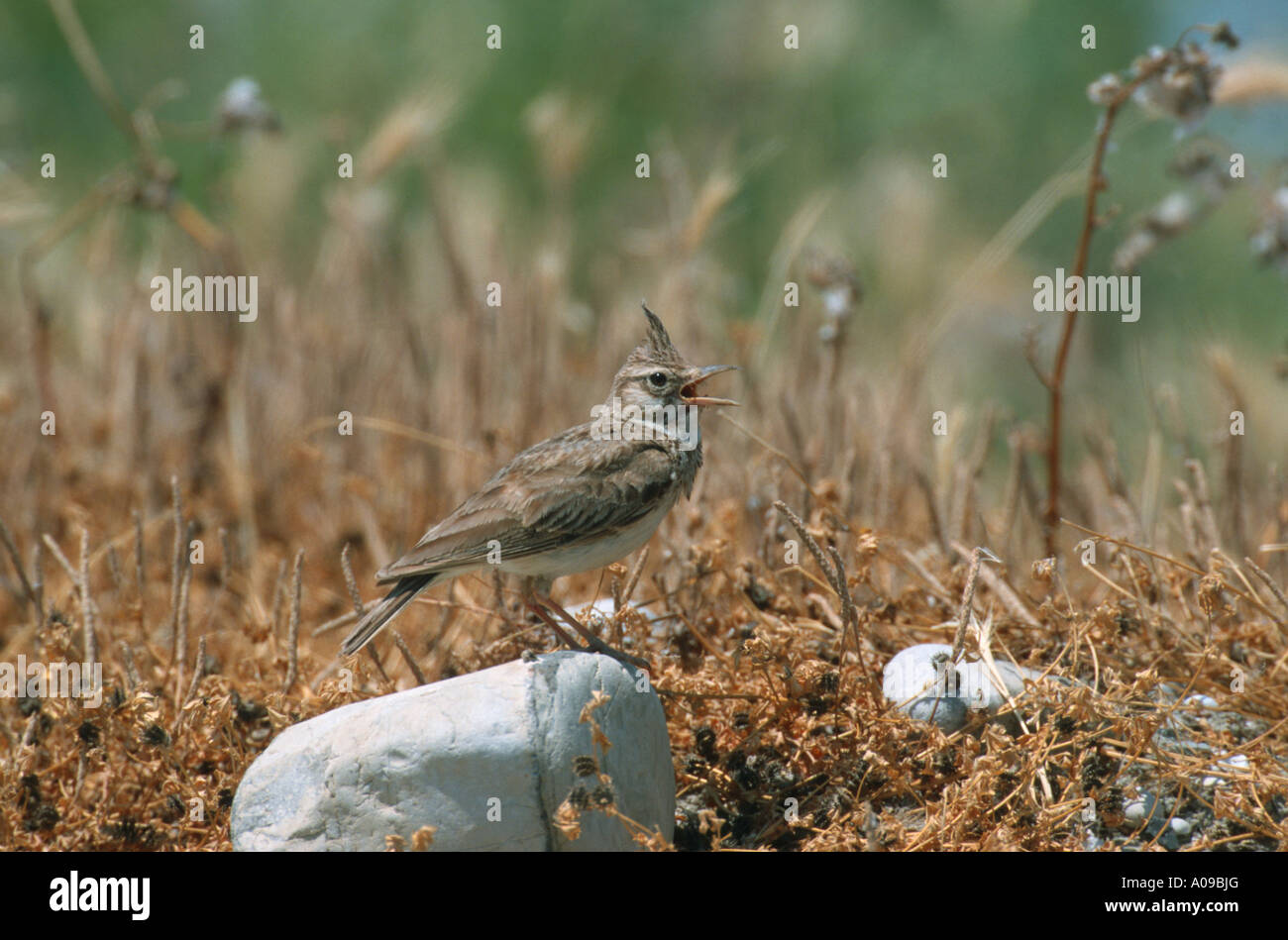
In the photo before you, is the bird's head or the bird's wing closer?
the bird's wing

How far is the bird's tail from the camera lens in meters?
3.73

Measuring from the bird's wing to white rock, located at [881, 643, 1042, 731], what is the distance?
3.00 ft

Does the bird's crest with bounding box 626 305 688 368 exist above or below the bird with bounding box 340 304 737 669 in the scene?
above

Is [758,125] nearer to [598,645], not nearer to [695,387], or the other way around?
[695,387]

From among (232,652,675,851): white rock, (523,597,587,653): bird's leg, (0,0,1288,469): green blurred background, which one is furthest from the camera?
(0,0,1288,469): green blurred background

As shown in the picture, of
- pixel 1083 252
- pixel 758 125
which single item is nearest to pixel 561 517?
pixel 1083 252

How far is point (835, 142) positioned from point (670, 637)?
8.10m

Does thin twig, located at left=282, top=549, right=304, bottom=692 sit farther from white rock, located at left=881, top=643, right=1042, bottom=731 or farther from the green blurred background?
the green blurred background

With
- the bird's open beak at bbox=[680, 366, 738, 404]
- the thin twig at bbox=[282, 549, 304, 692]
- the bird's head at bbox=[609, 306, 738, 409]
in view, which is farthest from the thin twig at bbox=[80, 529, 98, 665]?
the bird's open beak at bbox=[680, 366, 738, 404]

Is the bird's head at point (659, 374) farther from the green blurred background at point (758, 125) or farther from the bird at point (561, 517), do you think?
the green blurred background at point (758, 125)

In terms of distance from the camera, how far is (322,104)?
12.3 m

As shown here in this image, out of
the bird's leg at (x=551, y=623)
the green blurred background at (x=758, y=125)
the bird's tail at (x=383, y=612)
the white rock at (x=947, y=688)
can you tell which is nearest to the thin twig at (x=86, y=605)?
the bird's tail at (x=383, y=612)

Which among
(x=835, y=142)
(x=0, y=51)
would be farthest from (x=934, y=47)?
(x=0, y=51)

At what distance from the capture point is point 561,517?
13.2ft
